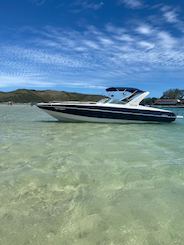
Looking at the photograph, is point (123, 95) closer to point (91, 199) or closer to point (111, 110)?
point (111, 110)

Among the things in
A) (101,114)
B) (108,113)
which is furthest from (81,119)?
(108,113)

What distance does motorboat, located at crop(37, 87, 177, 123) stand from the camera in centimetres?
2119

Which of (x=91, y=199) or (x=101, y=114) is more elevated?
(x=101, y=114)

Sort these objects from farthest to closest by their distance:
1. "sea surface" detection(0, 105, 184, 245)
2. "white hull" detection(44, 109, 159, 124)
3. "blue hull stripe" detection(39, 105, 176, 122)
A: 1. "white hull" detection(44, 109, 159, 124)
2. "blue hull stripe" detection(39, 105, 176, 122)
3. "sea surface" detection(0, 105, 184, 245)

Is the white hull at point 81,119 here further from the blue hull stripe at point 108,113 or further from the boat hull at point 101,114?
the blue hull stripe at point 108,113

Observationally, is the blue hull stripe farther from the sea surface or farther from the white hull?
the sea surface

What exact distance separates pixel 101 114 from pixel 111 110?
0.67 m

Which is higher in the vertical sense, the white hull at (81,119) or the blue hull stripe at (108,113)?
the blue hull stripe at (108,113)

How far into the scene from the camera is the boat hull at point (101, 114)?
2120cm

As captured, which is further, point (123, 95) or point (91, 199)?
point (123, 95)

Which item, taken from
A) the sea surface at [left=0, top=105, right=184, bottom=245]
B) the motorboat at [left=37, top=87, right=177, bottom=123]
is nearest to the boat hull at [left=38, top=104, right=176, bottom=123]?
the motorboat at [left=37, top=87, right=177, bottom=123]

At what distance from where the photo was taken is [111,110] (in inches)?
834

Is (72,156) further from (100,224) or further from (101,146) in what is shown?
(100,224)

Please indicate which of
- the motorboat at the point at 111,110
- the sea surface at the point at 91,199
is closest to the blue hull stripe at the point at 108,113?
the motorboat at the point at 111,110
